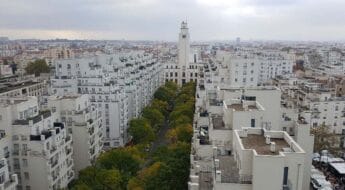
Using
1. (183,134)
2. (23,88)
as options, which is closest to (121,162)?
(183,134)

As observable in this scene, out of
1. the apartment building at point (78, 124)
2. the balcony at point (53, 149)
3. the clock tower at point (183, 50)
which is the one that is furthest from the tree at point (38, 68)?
the balcony at point (53, 149)

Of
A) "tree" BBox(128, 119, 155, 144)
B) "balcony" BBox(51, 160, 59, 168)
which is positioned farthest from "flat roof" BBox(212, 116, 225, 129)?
"tree" BBox(128, 119, 155, 144)

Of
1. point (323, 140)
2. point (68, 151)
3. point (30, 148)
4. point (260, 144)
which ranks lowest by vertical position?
point (323, 140)

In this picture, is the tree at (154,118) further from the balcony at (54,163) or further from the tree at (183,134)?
the balcony at (54,163)

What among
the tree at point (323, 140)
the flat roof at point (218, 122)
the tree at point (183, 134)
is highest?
the flat roof at point (218, 122)

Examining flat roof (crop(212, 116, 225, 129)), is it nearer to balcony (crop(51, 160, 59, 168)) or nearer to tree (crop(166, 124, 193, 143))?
tree (crop(166, 124, 193, 143))

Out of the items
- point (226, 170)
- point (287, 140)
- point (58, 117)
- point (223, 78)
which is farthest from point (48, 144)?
point (223, 78)

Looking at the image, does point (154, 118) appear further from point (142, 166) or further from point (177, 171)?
point (177, 171)
